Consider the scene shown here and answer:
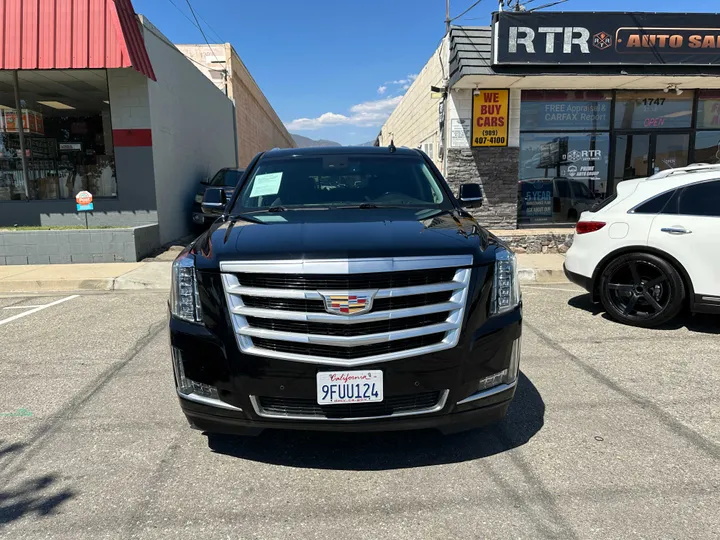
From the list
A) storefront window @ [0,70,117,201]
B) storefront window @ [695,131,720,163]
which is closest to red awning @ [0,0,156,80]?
storefront window @ [0,70,117,201]

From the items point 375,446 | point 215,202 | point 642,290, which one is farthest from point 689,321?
point 215,202

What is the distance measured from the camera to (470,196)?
4.29 m

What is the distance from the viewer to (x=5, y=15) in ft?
30.2

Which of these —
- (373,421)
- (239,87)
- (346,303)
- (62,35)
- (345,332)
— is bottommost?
(373,421)

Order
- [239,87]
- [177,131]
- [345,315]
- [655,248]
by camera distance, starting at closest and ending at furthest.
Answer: [345,315] < [655,248] < [177,131] < [239,87]

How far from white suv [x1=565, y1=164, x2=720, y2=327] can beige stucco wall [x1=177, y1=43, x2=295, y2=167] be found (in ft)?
54.4

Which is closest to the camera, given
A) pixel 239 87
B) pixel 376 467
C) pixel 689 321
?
pixel 376 467

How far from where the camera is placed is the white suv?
5.25 meters

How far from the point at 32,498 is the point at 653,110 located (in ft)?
44.3

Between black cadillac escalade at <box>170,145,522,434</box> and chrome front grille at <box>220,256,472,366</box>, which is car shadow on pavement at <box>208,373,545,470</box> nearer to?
black cadillac escalade at <box>170,145,522,434</box>

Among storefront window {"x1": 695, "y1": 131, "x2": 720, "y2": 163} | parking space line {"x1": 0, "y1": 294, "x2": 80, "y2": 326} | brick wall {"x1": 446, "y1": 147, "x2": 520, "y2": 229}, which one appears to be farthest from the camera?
storefront window {"x1": 695, "y1": 131, "x2": 720, "y2": 163}

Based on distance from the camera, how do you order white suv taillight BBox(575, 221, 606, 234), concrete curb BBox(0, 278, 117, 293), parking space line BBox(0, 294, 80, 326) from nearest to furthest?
white suv taillight BBox(575, 221, 606, 234)
parking space line BBox(0, 294, 80, 326)
concrete curb BBox(0, 278, 117, 293)

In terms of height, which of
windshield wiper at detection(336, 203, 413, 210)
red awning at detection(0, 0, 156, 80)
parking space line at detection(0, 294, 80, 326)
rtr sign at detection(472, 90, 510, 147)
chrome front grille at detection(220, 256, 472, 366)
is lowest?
parking space line at detection(0, 294, 80, 326)

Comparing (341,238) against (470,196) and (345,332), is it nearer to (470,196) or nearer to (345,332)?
(345,332)
